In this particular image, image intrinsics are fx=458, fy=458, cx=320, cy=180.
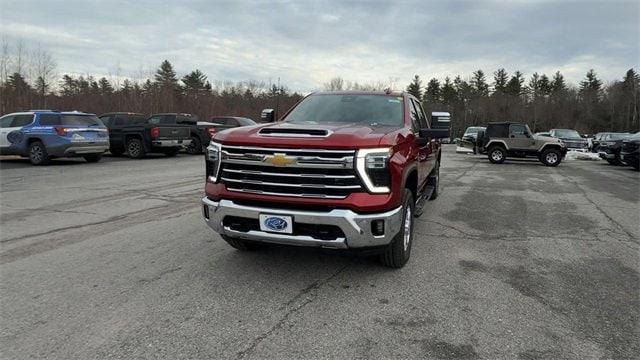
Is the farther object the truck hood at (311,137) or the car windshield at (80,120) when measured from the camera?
the car windshield at (80,120)

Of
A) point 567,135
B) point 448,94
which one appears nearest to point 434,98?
point 448,94

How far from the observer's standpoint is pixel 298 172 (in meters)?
4.01

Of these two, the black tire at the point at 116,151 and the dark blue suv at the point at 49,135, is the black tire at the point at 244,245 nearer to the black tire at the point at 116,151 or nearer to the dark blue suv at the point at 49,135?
the dark blue suv at the point at 49,135

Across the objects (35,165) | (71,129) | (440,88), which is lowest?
(35,165)

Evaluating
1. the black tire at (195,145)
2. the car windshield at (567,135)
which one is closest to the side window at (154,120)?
the black tire at (195,145)

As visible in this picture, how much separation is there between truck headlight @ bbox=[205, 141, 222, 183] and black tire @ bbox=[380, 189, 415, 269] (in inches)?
70.6

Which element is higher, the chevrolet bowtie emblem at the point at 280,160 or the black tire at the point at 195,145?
the chevrolet bowtie emblem at the point at 280,160

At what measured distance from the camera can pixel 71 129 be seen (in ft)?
48.1

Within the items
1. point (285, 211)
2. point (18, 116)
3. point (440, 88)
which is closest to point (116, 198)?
point (285, 211)

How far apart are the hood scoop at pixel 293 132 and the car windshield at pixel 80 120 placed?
1295 cm

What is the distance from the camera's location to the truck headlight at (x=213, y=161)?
14.4 feet

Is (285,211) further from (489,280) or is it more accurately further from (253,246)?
(489,280)

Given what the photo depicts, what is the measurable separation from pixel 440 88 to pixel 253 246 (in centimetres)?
8619

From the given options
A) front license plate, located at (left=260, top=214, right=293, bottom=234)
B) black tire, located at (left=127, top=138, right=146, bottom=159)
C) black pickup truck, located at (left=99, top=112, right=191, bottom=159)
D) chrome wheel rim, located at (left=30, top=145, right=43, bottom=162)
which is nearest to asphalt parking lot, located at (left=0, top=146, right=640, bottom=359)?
front license plate, located at (left=260, top=214, right=293, bottom=234)
